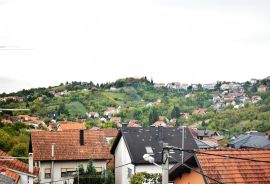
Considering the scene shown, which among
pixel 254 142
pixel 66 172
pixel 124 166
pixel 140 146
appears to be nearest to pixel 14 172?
pixel 66 172

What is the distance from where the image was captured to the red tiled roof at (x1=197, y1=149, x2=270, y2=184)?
50.3 ft

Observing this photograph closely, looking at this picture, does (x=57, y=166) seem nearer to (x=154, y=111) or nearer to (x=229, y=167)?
(x=229, y=167)

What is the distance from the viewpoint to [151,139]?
1435 inches

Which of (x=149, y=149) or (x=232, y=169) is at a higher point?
(x=232, y=169)

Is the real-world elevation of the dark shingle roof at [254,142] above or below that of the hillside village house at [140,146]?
below

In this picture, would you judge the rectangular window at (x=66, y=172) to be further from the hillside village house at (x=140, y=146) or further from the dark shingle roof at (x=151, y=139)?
the dark shingle roof at (x=151, y=139)

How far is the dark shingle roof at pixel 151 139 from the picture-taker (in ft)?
113

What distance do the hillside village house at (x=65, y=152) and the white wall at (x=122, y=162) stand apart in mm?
1619

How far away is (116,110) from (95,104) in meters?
13.9

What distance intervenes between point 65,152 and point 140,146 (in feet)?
20.1

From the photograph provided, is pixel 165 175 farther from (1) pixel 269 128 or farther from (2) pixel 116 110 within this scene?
(2) pixel 116 110

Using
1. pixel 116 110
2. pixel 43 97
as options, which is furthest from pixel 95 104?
pixel 43 97

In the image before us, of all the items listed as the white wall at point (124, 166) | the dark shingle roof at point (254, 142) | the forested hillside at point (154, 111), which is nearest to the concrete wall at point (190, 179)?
the white wall at point (124, 166)

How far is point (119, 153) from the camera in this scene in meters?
37.7
